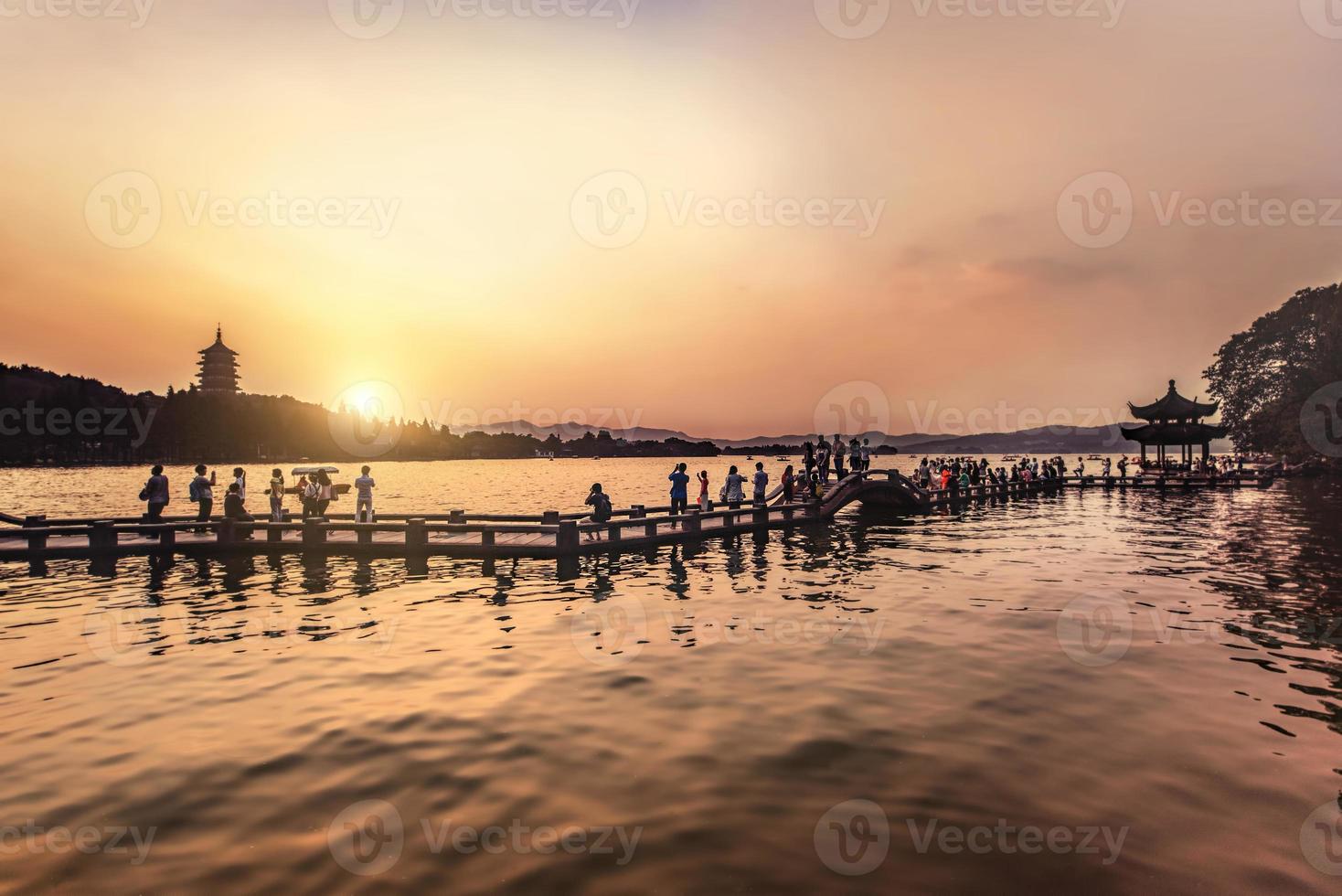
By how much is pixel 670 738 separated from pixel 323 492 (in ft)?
70.4

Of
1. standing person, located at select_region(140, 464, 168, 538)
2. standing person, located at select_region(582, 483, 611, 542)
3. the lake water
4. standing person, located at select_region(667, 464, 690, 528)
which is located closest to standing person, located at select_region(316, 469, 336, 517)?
standing person, located at select_region(140, 464, 168, 538)

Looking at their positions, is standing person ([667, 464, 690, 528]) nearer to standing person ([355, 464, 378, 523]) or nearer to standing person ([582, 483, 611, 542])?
standing person ([582, 483, 611, 542])

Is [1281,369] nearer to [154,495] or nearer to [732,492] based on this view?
[732,492]

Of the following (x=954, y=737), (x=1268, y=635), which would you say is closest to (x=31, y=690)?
(x=954, y=737)

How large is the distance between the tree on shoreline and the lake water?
62.6 meters

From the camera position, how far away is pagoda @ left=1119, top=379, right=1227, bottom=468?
61.2m

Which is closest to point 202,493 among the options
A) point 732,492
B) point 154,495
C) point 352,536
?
point 154,495

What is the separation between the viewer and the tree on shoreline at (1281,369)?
6319 centimetres

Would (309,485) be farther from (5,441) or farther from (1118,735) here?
(5,441)

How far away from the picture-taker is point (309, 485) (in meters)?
25.4

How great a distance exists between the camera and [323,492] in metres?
25.5

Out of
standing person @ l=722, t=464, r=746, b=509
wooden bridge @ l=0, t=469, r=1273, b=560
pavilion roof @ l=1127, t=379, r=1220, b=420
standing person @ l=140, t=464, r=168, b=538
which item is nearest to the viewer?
wooden bridge @ l=0, t=469, r=1273, b=560

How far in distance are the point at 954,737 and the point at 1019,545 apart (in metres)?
20.8

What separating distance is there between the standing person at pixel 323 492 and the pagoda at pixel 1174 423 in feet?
214
